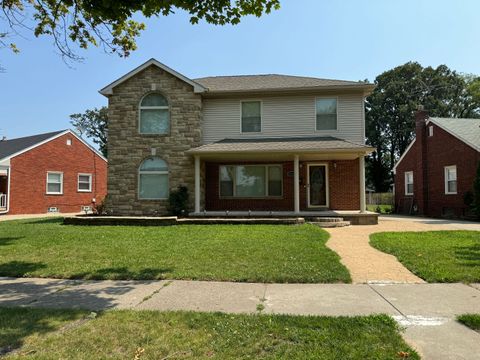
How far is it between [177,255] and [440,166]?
18264 millimetres

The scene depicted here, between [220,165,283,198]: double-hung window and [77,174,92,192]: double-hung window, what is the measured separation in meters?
14.8

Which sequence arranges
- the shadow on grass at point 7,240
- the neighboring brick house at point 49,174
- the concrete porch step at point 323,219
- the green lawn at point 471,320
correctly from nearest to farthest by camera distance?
the green lawn at point 471,320, the shadow on grass at point 7,240, the concrete porch step at point 323,219, the neighboring brick house at point 49,174

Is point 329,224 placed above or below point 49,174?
below

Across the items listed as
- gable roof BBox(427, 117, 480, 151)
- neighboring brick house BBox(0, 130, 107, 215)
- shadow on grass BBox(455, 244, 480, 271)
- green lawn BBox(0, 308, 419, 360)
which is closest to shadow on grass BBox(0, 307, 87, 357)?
green lawn BBox(0, 308, 419, 360)

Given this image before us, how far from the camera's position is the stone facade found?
16125 mm

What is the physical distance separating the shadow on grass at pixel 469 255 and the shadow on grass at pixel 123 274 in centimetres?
569

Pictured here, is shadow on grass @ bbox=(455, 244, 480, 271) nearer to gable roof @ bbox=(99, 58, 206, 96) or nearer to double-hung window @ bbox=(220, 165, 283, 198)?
double-hung window @ bbox=(220, 165, 283, 198)

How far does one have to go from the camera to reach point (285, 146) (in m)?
15.0

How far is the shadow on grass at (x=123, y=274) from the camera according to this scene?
6570mm

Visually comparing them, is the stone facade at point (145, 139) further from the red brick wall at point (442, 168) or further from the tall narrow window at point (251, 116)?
the red brick wall at point (442, 168)

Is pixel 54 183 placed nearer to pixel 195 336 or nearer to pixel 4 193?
pixel 4 193

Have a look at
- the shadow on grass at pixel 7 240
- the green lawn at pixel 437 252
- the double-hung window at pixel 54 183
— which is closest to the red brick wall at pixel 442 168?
the green lawn at pixel 437 252

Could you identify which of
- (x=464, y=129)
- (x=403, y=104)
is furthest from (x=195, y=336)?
(x=403, y=104)

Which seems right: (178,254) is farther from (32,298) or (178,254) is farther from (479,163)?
(479,163)
